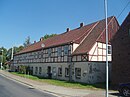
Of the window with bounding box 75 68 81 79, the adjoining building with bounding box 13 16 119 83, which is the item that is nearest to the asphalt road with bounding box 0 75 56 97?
the adjoining building with bounding box 13 16 119 83

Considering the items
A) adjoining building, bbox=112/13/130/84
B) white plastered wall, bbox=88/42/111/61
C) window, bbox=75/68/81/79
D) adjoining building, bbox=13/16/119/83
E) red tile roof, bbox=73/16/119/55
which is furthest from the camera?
window, bbox=75/68/81/79

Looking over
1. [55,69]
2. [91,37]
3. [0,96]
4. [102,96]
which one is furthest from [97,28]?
[0,96]

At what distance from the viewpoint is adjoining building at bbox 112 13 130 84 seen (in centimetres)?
2189

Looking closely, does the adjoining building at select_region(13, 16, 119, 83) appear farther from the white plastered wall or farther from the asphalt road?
the asphalt road

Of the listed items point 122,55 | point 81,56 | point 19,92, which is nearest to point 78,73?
point 81,56

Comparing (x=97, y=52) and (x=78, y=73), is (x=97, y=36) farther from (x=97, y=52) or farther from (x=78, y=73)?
(x=78, y=73)

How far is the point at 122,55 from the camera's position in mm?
22531

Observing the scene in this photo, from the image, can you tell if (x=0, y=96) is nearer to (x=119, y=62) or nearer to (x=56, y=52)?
(x=119, y=62)

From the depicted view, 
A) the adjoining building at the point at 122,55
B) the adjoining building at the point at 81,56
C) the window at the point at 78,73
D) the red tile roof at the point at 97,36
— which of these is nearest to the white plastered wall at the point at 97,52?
the adjoining building at the point at 81,56

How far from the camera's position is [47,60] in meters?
40.7

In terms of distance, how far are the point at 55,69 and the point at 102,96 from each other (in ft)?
66.3

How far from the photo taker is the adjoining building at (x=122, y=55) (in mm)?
21891

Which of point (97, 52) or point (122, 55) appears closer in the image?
point (122, 55)

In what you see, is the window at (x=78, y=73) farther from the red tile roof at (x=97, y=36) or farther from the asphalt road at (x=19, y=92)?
the asphalt road at (x=19, y=92)
